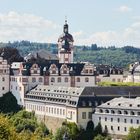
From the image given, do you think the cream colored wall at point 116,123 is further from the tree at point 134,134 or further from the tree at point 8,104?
the tree at point 8,104

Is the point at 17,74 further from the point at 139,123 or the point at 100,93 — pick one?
the point at 139,123

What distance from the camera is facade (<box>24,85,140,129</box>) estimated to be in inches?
3258

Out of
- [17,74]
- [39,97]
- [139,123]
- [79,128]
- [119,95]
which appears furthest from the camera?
[17,74]

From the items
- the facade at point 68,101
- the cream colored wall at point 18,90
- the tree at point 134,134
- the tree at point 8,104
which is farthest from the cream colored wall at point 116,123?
the cream colored wall at point 18,90

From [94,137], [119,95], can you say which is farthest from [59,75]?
[94,137]

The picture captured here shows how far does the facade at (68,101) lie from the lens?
82750mm

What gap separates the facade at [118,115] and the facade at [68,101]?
77.2 inches

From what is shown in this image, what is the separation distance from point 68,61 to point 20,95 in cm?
1692

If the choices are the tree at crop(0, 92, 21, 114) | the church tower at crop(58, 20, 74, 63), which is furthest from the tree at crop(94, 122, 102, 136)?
the church tower at crop(58, 20, 74, 63)

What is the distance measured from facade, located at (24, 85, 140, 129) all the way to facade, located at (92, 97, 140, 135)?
1960 millimetres

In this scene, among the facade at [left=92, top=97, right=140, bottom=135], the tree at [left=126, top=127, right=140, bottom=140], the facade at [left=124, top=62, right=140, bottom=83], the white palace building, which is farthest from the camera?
the facade at [left=124, top=62, right=140, bottom=83]

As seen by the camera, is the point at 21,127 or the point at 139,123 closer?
the point at 139,123

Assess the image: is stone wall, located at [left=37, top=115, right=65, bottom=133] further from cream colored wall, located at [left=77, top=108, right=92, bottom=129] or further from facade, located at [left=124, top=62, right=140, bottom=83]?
facade, located at [left=124, top=62, right=140, bottom=83]

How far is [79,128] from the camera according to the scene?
80.9 metres
